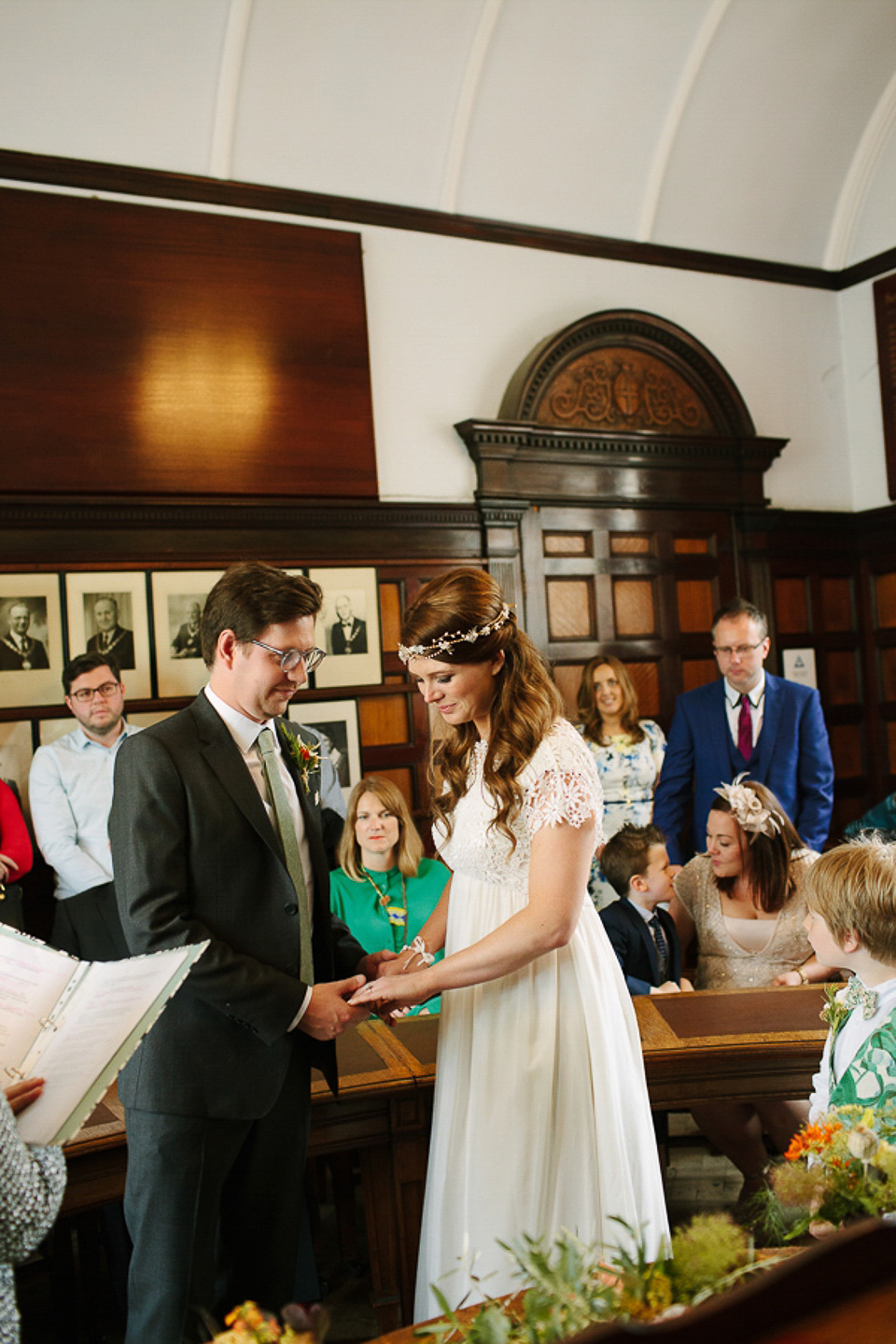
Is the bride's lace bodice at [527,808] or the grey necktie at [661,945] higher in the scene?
the bride's lace bodice at [527,808]

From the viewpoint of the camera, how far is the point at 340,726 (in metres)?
5.95

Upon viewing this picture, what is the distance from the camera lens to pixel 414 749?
6156 millimetres

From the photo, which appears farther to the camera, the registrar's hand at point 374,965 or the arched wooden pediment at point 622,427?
the arched wooden pediment at point 622,427

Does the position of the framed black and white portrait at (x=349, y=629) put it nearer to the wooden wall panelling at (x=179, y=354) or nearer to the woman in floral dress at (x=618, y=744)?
the wooden wall panelling at (x=179, y=354)

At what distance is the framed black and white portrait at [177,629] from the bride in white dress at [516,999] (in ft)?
10.8

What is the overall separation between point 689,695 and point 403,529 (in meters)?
1.91

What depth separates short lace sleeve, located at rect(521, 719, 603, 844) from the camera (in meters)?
2.27

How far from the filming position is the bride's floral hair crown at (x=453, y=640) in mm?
2336

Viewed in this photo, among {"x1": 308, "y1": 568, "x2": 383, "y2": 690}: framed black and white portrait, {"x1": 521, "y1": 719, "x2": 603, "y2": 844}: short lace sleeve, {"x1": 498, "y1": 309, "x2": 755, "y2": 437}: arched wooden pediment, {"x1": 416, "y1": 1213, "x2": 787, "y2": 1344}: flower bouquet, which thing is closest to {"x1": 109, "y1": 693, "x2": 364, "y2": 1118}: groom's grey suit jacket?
{"x1": 521, "y1": 719, "x2": 603, "y2": 844}: short lace sleeve

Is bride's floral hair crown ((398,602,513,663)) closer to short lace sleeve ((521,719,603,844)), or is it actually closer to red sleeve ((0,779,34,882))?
short lace sleeve ((521,719,603,844))

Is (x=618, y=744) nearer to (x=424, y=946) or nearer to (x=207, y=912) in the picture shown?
(x=424, y=946)

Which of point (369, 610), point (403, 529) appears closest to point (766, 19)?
point (403, 529)

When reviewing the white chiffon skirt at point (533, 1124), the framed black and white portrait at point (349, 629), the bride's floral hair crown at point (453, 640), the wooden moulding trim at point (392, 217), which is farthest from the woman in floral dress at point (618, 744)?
the bride's floral hair crown at point (453, 640)

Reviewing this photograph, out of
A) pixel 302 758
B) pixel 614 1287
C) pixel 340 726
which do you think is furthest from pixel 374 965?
pixel 340 726
